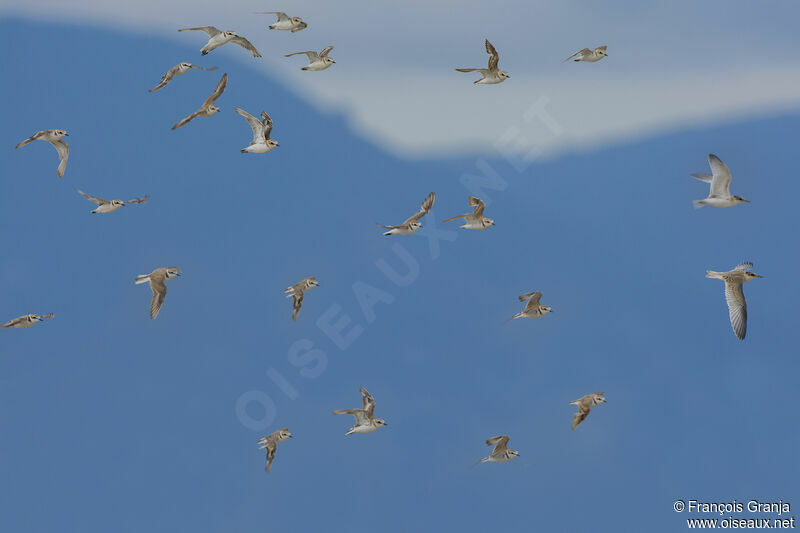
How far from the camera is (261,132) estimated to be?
34.0 metres

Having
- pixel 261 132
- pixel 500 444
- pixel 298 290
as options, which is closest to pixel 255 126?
pixel 261 132

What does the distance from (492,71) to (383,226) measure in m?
6.71

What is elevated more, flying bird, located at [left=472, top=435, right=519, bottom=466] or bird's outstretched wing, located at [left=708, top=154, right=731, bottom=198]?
bird's outstretched wing, located at [left=708, top=154, right=731, bottom=198]

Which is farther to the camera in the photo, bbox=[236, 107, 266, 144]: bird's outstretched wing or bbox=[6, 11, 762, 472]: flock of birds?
bbox=[236, 107, 266, 144]: bird's outstretched wing

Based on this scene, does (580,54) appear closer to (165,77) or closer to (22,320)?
(165,77)

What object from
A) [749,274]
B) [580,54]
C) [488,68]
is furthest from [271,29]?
[749,274]

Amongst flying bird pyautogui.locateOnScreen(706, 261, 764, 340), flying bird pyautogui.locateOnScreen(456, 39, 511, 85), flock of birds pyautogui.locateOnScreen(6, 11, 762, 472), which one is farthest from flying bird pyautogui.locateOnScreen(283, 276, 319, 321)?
flying bird pyautogui.locateOnScreen(706, 261, 764, 340)

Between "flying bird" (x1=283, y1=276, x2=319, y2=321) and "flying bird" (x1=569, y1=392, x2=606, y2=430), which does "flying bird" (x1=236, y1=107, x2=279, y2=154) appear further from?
"flying bird" (x1=569, y1=392, x2=606, y2=430)

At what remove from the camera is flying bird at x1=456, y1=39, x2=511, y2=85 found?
33.2m

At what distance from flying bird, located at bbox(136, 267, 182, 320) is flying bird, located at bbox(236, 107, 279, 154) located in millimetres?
4856

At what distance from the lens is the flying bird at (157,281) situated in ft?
96.5

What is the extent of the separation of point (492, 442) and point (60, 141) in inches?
589

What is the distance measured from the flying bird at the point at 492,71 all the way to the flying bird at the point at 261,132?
616 centimetres

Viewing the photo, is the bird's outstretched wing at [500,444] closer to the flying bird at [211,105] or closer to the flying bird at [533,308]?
the flying bird at [533,308]
